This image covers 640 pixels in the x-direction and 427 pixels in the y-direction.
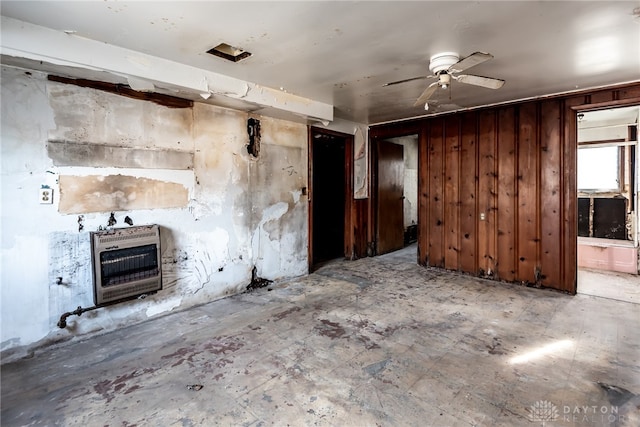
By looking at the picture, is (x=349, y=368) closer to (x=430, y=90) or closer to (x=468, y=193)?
(x=430, y=90)

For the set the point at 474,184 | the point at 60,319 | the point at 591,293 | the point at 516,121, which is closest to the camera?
the point at 60,319

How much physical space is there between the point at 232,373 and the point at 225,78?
2809mm

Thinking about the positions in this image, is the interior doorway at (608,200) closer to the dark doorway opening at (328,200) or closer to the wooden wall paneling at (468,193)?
the wooden wall paneling at (468,193)

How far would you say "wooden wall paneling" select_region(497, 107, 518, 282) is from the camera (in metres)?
4.48

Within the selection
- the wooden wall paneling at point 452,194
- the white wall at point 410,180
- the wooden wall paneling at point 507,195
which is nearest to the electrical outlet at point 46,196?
the wooden wall paneling at point 452,194

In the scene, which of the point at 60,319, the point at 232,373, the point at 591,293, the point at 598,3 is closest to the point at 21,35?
the point at 60,319

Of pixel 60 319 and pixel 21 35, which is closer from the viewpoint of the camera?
pixel 21 35

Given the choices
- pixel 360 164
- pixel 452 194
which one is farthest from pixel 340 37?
pixel 360 164

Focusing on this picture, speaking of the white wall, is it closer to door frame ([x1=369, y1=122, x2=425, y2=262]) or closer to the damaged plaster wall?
door frame ([x1=369, y1=122, x2=425, y2=262])

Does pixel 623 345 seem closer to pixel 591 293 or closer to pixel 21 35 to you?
pixel 591 293

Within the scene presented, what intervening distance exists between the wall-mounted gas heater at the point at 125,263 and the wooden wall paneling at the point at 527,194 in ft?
14.9

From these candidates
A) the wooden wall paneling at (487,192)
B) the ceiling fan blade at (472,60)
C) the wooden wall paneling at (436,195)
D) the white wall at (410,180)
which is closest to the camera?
the ceiling fan blade at (472,60)

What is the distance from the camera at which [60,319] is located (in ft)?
9.13

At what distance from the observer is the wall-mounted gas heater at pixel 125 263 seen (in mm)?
2850
